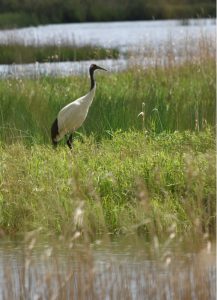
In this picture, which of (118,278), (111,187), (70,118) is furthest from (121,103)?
(118,278)

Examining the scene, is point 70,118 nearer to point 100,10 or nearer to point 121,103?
point 121,103

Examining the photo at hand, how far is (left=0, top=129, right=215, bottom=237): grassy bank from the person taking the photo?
21.0 feet

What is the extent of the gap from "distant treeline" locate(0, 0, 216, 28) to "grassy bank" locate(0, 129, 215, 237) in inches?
978

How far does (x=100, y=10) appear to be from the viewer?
3500cm

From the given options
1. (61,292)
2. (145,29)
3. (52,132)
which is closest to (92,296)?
(61,292)

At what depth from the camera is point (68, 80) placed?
525 inches

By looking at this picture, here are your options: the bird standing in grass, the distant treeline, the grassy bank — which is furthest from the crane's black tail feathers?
the distant treeline

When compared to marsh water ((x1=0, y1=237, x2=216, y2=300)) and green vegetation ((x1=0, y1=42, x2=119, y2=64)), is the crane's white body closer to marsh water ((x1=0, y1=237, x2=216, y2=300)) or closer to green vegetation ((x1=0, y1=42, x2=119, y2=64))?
marsh water ((x1=0, y1=237, x2=216, y2=300))

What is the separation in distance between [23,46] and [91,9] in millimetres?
14877

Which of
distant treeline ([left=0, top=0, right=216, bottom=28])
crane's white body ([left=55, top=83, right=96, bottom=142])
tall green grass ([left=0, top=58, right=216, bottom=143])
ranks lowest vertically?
distant treeline ([left=0, top=0, right=216, bottom=28])

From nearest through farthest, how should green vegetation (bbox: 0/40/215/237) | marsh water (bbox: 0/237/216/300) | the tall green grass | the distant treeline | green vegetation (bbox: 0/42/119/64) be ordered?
marsh water (bbox: 0/237/216/300), green vegetation (bbox: 0/40/215/237), the tall green grass, green vegetation (bbox: 0/42/119/64), the distant treeline

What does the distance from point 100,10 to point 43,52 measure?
1493 centimetres

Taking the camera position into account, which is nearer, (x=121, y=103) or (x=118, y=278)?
(x=118, y=278)

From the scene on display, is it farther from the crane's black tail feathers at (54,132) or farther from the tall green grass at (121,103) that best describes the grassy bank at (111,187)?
the crane's black tail feathers at (54,132)
